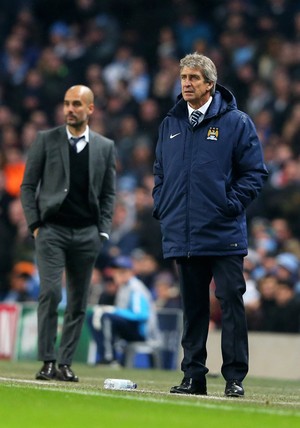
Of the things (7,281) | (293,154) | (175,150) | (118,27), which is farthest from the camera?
(118,27)

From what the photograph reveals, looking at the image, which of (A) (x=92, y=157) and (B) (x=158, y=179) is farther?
(A) (x=92, y=157)

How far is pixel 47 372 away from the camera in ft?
34.4

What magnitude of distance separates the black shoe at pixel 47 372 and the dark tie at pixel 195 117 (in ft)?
8.04

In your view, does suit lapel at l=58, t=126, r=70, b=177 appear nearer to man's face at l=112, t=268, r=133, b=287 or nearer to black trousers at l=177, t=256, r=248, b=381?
black trousers at l=177, t=256, r=248, b=381

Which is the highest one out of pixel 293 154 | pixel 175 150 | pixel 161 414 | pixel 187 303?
pixel 293 154

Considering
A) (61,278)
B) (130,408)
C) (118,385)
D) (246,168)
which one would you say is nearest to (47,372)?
(61,278)

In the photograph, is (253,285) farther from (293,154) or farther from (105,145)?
(105,145)

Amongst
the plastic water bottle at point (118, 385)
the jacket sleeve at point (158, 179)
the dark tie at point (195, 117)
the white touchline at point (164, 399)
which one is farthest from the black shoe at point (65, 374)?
the dark tie at point (195, 117)

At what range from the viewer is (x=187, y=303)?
9.24 metres

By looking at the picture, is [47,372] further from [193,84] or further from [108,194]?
[193,84]

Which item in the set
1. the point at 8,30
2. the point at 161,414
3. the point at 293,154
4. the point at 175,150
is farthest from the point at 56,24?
the point at 161,414

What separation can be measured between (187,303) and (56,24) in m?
17.4

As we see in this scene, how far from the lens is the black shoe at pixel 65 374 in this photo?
10.5 meters

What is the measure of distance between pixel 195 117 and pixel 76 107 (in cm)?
184
